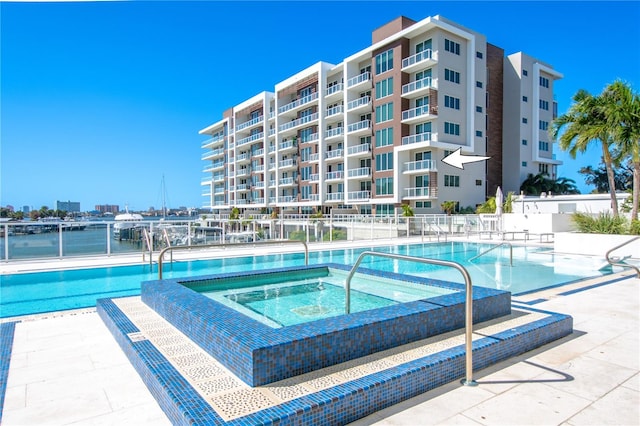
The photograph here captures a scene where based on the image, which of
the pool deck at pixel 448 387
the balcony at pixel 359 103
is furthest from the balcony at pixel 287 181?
the pool deck at pixel 448 387

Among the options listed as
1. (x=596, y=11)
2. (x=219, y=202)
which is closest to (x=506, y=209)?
(x=596, y=11)

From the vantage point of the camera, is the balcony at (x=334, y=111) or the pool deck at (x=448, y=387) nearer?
the pool deck at (x=448, y=387)

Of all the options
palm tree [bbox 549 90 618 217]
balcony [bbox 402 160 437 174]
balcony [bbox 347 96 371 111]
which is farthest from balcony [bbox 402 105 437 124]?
palm tree [bbox 549 90 618 217]

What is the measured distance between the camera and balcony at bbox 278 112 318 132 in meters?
37.8

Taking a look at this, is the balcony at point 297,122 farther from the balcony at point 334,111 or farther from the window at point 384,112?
the window at point 384,112

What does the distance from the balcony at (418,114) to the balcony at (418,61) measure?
10.0 ft

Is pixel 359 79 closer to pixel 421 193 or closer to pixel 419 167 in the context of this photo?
pixel 419 167

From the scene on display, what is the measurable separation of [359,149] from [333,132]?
12.1 ft

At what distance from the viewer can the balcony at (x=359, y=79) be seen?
32.2 m

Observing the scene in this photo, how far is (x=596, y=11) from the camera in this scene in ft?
37.7

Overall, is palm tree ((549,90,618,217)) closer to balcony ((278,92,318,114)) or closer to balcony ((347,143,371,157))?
balcony ((347,143,371,157))

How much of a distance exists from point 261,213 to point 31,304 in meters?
41.1

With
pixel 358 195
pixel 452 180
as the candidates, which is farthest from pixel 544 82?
pixel 358 195

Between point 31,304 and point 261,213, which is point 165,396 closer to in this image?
point 31,304
